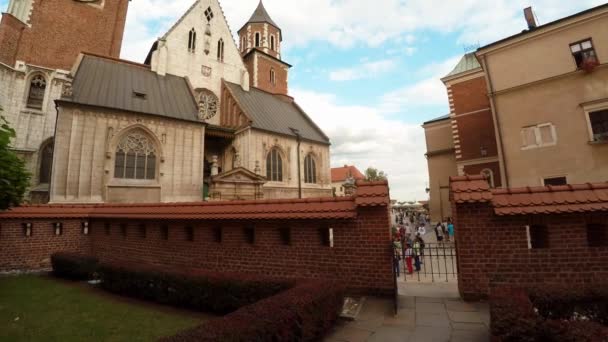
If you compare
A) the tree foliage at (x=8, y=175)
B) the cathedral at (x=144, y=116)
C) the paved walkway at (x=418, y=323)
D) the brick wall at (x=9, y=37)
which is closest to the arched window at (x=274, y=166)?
the cathedral at (x=144, y=116)

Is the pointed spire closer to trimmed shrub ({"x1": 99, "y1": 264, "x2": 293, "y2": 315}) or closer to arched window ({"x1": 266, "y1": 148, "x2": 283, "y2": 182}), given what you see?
arched window ({"x1": 266, "y1": 148, "x2": 283, "y2": 182})

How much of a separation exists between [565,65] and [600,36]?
1876 millimetres

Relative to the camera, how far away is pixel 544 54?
51.9ft

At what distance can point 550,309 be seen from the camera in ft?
13.6

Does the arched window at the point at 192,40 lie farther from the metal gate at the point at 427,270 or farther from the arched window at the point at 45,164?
the metal gate at the point at 427,270

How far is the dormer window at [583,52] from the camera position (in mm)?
14695

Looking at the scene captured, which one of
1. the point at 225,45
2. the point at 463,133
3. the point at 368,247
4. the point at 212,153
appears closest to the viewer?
the point at 368,247

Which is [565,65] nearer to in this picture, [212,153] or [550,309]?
[550,309]

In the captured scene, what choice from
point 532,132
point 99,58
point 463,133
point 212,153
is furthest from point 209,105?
point 532,132

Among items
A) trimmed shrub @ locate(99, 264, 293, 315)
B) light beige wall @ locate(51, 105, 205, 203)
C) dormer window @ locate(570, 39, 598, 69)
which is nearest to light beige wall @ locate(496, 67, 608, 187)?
dormer window @ locate(570, 39, 598, 69)

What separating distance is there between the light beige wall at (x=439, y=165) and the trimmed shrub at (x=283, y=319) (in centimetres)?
2379

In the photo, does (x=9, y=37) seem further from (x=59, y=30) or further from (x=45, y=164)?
(x=45, y=164)

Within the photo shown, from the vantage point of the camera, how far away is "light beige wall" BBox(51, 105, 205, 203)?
1512 cm

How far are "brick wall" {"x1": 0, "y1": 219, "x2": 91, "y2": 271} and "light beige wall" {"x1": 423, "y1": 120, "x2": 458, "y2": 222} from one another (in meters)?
25.9
